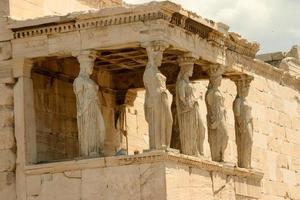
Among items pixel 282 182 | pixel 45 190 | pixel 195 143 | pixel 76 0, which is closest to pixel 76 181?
pixel 45 190

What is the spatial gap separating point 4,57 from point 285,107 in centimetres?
889

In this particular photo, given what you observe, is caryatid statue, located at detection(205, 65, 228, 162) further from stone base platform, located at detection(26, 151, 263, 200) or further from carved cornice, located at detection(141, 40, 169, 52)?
carved cornice, located at detection(141, 40, 169, 52)

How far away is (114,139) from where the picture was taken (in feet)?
65.7

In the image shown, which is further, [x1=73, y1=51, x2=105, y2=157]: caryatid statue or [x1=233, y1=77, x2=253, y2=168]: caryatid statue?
[x1=233, y1=77, x2=253, y2=168]: caryatid statue

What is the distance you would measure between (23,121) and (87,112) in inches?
38.1

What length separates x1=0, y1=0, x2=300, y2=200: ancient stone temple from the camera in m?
17.1

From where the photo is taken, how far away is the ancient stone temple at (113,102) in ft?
56.2

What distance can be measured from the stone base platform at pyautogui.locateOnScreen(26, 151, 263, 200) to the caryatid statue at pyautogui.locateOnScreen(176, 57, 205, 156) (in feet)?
0.98

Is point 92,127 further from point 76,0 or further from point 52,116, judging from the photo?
point 76,0

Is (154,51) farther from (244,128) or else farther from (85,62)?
(244,128)

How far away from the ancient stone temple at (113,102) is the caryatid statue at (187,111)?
0.01 m

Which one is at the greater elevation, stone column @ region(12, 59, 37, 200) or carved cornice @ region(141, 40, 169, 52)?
carved cornice @ region(141, 40, 169, 52)

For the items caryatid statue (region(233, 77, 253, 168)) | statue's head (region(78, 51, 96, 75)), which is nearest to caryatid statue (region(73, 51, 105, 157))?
statue's head (region(78, 51, 96, 75))

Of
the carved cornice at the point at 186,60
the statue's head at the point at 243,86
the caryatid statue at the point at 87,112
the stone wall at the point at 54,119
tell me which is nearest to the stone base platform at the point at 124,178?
the caryatid statue at the point at 87,112
